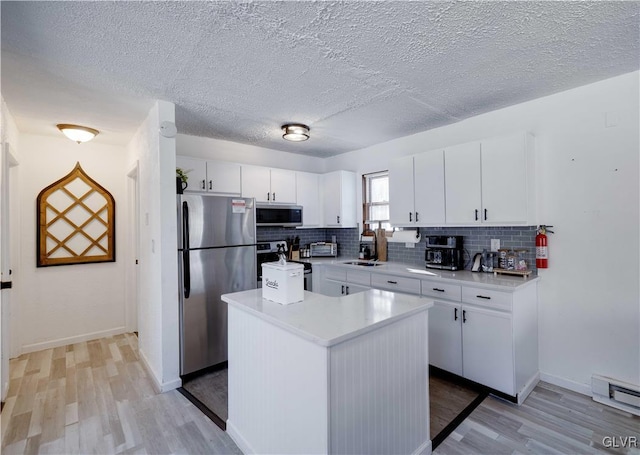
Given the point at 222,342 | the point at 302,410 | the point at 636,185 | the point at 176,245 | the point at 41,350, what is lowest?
the point at 41,350

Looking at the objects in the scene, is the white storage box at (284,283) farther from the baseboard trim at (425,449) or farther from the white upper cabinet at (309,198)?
the white upper cabinet at (309,198)

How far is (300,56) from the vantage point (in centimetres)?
191

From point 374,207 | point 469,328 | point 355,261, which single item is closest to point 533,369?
point 469,328

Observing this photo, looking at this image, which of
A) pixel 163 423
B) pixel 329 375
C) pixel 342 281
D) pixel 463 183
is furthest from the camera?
pixel 342 281

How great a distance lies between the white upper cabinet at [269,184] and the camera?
3.72m

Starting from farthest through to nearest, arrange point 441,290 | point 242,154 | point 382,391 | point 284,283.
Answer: point 242,154 → point 441,290 → point 284,283 → point 382,391

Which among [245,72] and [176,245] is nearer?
[245,72]

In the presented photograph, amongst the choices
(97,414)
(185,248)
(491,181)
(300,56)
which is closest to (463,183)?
(491,181)

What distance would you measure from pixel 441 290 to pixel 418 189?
1104 millimetres

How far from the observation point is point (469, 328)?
2.56m

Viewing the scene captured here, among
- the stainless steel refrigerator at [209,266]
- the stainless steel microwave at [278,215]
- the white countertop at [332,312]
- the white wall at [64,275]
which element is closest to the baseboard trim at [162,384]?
the stainless steel refrigerator at [209,266]

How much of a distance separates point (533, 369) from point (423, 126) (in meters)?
2.49

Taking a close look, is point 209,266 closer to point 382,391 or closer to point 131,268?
point 131,268

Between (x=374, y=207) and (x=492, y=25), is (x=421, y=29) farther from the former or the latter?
(x=374, y=207)
